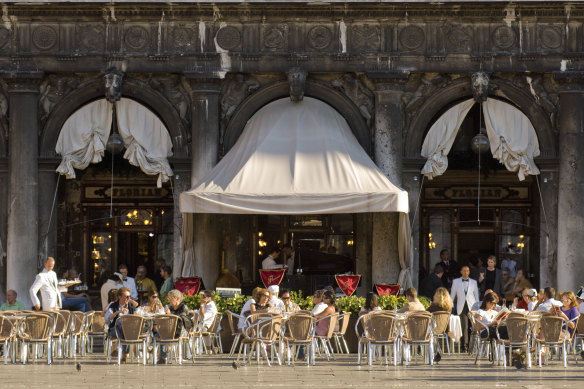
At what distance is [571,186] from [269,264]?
5941 mm

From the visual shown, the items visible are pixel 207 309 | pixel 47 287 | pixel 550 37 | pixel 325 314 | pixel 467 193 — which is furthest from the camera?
pixel 467 193

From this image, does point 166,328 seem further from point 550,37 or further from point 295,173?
point 550,37

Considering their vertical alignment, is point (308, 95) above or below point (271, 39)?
below

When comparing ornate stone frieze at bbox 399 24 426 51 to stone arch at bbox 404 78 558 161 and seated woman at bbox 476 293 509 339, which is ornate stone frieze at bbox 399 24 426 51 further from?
seated woman at bbox 476 293 509 339

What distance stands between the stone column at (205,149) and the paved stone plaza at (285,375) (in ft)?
17.0

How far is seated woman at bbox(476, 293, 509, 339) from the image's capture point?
2137 cm

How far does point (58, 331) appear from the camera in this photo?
2172cm

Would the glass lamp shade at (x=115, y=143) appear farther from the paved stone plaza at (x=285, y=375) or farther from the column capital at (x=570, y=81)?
the column capital at (x=570, y=81)

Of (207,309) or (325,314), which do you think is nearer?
(325,314)

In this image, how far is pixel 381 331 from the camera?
827 inches

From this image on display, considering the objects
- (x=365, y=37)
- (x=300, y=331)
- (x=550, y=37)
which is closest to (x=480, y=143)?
(x=550, y=37)

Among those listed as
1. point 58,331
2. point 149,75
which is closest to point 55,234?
point 149,75

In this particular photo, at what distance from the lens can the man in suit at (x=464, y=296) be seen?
24188 millimetres

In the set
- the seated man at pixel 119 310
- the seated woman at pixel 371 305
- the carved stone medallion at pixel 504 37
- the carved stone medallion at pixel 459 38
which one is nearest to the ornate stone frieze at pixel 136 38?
the carved stone medallion at pixel 459 38
